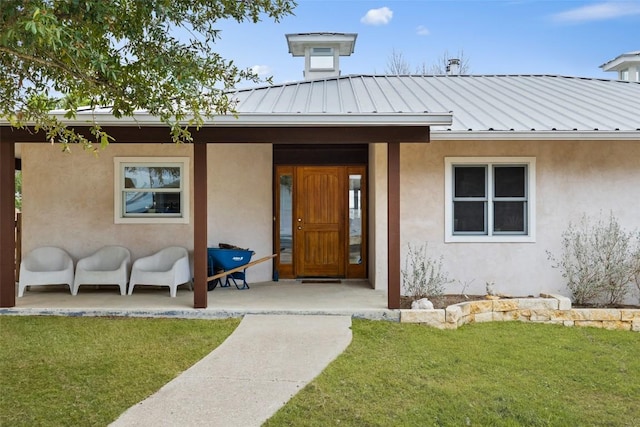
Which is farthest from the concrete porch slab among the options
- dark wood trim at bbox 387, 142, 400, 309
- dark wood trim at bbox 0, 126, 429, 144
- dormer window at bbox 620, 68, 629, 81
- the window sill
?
dormer window at bbox 620, 68, 629, 81

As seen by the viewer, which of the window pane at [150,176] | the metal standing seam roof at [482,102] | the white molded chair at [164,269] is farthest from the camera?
the window pane at [150,176]

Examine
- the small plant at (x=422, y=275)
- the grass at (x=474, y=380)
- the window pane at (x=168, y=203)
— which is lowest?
the grass at (x=474, y=380)

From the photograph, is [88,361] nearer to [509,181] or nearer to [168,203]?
[168,203]

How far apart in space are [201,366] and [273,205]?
5062 millimetres

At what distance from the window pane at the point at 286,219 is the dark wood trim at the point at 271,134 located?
3.17 meters

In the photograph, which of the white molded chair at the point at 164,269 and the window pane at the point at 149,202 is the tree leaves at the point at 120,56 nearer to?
the white molded chair at the point at 164,269

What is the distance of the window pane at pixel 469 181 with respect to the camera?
322 inches

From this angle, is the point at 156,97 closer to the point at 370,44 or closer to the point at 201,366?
the point at 201,366

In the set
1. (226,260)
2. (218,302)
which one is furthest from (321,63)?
(218,302)

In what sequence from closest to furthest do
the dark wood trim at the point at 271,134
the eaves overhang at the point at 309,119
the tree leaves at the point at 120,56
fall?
the tree leaves at the point at 120,56
the eaves overhang at the point at 309,119
the dark wood trim at the point at 271,134

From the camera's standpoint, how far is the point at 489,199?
8109 mm

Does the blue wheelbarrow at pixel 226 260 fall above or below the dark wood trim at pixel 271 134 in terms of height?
below

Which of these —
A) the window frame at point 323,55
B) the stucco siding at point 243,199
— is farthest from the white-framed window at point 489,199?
the window frame at point 323,55

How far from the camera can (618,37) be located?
21172 mm
